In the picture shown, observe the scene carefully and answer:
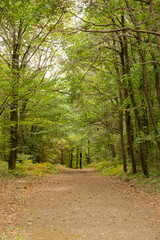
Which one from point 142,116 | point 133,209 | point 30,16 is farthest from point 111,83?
point 133,209

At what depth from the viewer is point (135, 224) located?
5.16m

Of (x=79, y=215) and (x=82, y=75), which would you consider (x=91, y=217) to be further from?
(x=82, y=75)

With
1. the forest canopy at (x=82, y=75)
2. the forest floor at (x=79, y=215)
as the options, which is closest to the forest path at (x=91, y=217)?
the forest floor at (x=79, y=215)

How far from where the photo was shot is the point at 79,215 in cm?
595

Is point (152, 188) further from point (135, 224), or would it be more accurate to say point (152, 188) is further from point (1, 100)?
point (1, 100)

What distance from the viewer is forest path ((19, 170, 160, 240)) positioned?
4.53 metres

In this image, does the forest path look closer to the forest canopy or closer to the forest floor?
the forest floor

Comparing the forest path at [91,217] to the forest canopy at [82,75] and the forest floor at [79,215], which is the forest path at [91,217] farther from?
the forest canopy at [82,75]

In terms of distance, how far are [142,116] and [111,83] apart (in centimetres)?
341

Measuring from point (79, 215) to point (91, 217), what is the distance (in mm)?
394

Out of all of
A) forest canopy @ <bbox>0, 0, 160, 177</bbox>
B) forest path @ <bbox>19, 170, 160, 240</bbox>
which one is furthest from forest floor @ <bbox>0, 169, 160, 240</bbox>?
forest canopy @ <bbox>0, 0, 160, 177</bbox>

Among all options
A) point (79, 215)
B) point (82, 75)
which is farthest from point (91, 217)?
point (82, 75)

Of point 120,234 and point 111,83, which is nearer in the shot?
point 120,234

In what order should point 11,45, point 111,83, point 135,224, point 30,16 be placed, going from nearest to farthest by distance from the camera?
1. point 135,224
2. point 30,16
3. point 11,45
4. point 111,83
